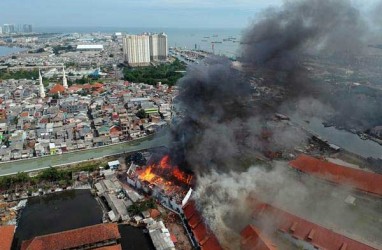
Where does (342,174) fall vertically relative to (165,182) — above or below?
above

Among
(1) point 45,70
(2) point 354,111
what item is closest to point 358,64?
(2) point 354,111

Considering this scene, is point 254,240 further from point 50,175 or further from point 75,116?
point 75,116

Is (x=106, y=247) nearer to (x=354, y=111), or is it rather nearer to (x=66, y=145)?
(x=66, y=145)

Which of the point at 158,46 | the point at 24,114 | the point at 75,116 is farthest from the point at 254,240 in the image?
the point at 158,46

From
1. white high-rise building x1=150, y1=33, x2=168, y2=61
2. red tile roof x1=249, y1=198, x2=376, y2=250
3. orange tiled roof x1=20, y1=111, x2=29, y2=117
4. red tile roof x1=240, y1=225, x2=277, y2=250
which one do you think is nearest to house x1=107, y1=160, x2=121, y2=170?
red tile roof x1=249, y1=198, x2=376, y2=250

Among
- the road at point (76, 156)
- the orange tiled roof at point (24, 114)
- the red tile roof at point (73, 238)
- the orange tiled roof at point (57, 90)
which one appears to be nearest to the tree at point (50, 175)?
the road at point (76, 156)

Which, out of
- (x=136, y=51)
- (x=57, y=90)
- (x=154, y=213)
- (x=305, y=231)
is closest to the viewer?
(x=305, y=231)

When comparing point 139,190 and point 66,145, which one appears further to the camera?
point 66,145
